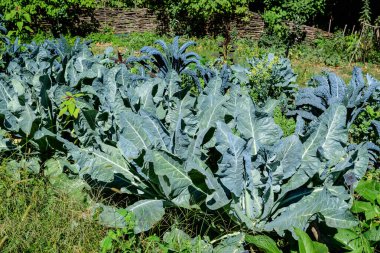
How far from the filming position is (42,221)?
2924mm

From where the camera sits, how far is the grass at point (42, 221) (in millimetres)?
2746

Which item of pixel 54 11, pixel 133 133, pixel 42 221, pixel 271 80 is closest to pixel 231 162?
pixel 133 133

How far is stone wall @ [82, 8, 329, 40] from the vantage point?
13734 mm

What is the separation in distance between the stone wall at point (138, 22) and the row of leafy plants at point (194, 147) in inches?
392

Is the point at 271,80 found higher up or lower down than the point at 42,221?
higher up

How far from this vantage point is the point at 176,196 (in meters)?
2.82

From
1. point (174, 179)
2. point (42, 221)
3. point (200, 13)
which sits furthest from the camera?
point (200, 13)

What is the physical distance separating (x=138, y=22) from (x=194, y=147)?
40.1 feet

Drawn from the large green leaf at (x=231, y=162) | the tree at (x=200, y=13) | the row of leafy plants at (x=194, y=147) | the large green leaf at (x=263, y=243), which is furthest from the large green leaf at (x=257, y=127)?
the tree at (x=200, y=13)

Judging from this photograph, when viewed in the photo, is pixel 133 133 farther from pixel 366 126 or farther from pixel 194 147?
pixel 366 126

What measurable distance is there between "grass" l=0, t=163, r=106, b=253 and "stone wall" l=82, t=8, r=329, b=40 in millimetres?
11103

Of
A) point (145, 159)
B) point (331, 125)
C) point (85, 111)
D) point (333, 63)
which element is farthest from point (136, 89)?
point (333, 63)

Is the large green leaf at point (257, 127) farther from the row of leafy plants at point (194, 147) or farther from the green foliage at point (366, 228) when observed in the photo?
the green foliage at point (366, 228)

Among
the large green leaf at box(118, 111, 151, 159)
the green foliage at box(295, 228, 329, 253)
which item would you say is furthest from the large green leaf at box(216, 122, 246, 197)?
the large green leaf at box(118, 111, 151, 159)
